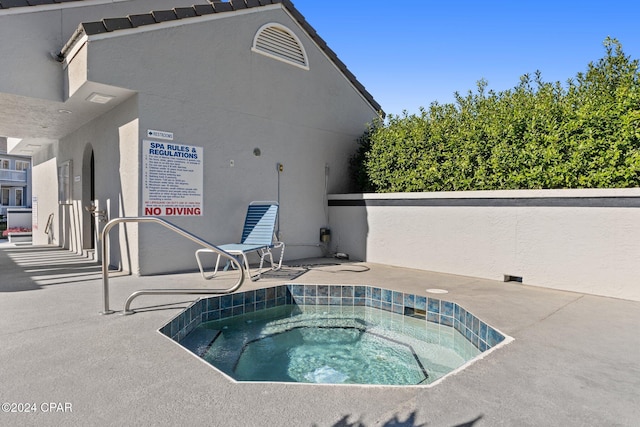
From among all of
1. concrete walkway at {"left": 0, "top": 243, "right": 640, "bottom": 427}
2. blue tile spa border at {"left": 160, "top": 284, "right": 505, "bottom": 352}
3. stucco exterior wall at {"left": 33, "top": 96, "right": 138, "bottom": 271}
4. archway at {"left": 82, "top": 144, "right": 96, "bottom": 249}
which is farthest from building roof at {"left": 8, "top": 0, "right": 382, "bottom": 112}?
blue tile spa border at {"left": 160, "top": 284, "right": 505, "bottom": 352}

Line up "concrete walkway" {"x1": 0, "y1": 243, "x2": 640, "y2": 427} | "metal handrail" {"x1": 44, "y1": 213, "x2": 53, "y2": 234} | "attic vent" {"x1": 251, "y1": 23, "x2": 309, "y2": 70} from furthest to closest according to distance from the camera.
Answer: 1. "metal handrail" {"x1": 44, "y1": 213, "x2": 53, "y2": 234}
2. "attic vent" {"x1": 251, "y1": 23, "x2": 309, "y2": 70}
3. "concrete walkway" {"x1": 0, "y1": 243, "x2": 640, "y2": 427}

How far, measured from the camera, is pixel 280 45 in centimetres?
773

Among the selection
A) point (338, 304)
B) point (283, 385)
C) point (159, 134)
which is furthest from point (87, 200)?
point (283, 385)

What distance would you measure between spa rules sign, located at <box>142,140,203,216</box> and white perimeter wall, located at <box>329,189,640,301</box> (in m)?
3.36

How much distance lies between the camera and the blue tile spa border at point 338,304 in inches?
148

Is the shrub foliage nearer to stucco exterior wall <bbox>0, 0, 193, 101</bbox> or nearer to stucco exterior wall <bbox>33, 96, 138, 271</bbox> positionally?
→ stucco exterior wall <bbox>33, 96, 138, 271</bbox>

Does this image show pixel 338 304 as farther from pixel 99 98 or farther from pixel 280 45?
pixel 280 45

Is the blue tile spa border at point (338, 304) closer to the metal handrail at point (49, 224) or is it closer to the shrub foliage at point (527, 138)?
the shrub foliage at point (527, 138)

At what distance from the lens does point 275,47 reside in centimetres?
762

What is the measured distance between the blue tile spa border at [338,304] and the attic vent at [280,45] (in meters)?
4.74

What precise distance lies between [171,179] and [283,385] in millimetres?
4697

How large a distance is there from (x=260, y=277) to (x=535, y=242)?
4.12 m

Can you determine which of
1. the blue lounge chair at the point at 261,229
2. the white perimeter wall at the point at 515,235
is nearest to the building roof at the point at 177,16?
the blue lounge chair at the point at 261,229

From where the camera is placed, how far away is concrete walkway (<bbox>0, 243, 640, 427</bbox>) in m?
1.98
